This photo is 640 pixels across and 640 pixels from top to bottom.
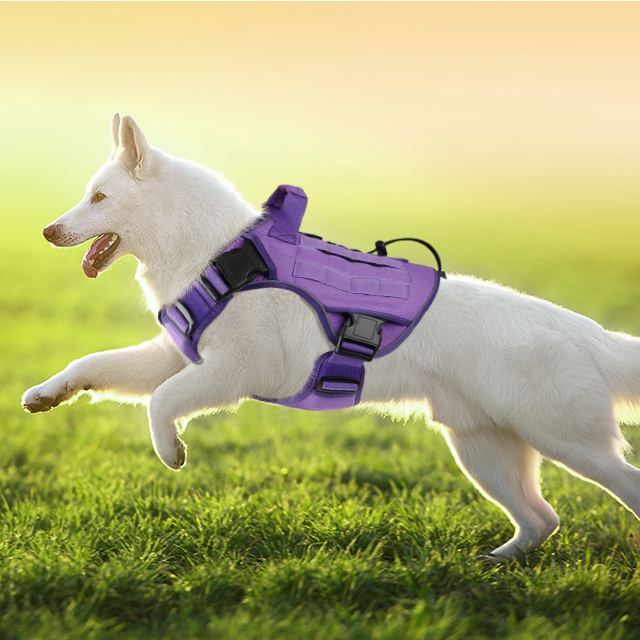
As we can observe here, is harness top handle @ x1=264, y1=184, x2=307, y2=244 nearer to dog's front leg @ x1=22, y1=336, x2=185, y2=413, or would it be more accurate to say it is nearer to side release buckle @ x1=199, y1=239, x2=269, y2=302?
side release buckle @ x1=199, y1=239, x2=269, y2=302

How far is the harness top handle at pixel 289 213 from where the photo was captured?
358 cm

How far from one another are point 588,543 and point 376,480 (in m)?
1.78

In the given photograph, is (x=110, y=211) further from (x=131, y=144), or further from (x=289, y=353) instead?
(x=289, y=353)

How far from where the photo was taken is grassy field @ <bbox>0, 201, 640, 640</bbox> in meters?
3.04

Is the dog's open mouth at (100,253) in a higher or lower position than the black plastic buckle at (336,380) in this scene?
higher

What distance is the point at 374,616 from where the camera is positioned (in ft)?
10.5

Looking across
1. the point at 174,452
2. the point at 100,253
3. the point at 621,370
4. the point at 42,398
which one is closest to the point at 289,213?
the point at 100,253

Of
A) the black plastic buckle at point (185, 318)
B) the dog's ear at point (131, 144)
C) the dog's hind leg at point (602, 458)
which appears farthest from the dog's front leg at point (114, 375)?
the dog's hind leg at point (602, 458)

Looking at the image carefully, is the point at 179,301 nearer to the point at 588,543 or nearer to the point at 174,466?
the point at 174,466

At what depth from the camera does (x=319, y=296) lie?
138 inches

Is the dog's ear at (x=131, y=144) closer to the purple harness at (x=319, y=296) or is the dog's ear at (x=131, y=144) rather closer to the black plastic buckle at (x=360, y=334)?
the purple harness at (x=319, y=296)

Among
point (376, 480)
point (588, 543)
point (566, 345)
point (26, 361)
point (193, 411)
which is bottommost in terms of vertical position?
point (26, 361)

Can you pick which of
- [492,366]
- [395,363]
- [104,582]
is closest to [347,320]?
[395,363]

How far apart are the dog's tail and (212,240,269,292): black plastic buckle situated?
1.83m
